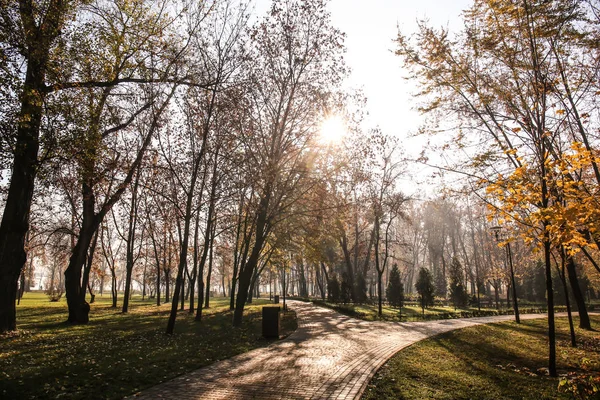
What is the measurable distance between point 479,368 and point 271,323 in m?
7.08

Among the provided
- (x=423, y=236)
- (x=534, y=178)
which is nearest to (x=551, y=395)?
(x=534, y=178)

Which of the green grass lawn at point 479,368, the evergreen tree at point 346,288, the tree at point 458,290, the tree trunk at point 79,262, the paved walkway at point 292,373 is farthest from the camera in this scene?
the evergreen tree at point 346,288

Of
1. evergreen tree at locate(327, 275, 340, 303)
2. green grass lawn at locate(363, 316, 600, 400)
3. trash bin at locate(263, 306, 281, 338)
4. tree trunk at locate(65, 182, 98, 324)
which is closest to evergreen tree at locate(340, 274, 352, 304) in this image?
evergreen tree at locate(327, 275, 340, 303)

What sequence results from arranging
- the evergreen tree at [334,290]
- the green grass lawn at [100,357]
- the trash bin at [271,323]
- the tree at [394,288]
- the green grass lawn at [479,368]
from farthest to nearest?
the evergreen tree at [334,290], the tree at [394,288], the trash bin at [271,323], the green grass lawn at [479,368], the green grass lawn at [100,357]

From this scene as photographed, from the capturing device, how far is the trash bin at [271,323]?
13.1 metres

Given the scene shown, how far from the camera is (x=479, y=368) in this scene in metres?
8.70

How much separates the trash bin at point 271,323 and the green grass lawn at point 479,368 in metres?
4.72

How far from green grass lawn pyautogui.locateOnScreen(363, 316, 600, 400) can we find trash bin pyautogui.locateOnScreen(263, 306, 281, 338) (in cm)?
472

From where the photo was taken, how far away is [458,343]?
489 inches

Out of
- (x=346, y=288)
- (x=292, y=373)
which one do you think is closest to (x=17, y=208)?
(x=292, y=373)

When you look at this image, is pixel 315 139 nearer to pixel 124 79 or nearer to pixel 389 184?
pixel 124 79

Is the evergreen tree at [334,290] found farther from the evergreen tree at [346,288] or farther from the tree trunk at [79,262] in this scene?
the tree trunk at [79,262]

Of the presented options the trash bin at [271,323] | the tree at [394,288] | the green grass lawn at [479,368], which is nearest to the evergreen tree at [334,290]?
the tree at [394,288]

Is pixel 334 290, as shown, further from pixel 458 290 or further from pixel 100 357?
pixel 100 357
